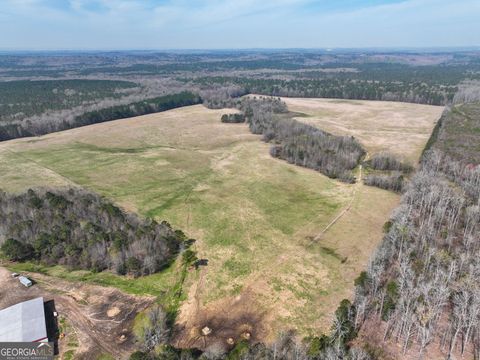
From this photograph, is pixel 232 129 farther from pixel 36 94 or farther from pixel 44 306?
pixel 36 94

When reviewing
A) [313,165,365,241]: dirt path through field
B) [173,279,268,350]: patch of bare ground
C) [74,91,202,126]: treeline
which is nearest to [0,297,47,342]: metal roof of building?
[173,279,268,350]: patch of bare ground

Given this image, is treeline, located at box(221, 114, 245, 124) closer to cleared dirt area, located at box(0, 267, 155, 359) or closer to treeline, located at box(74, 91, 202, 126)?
treeline, located at box(74, 91, 202, 126)

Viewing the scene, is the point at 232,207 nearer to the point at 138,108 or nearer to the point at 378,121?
the point at 378,121

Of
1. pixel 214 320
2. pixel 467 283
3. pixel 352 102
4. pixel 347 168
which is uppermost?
pixel 352 102

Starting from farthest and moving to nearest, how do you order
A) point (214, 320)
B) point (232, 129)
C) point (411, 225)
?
point (232, 129) → point (411, 225) → point (214, 320)

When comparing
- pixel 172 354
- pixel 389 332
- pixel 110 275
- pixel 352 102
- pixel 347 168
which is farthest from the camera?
pixel 352 102

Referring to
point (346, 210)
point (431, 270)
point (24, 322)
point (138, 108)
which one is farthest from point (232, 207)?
point (138, 108)

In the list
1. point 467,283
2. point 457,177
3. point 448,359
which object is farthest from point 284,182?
point 448,359
